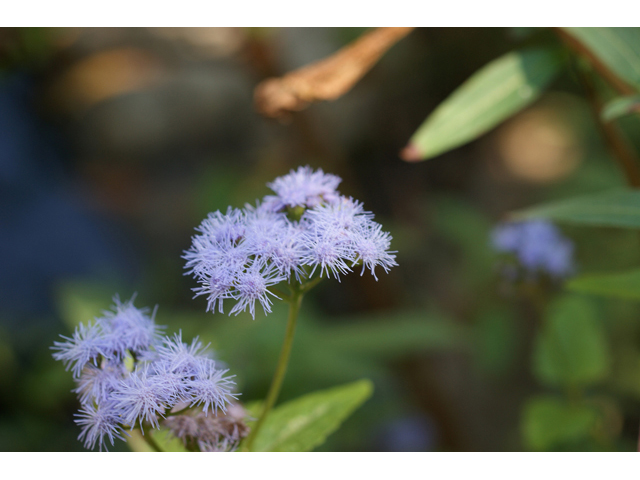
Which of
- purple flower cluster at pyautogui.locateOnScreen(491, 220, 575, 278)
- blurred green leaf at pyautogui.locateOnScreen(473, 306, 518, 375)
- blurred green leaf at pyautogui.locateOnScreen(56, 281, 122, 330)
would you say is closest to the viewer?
purple flower cluster at pyautogui.locateOnScreen(491, 220, 575, 278)

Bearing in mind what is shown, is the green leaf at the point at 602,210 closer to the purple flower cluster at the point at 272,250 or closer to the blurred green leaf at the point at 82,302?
the purple flower cluster at the point at 272,250

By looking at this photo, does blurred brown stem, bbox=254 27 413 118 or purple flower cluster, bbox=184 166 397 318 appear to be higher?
blurred brown stem, bbox=254 27 413 118

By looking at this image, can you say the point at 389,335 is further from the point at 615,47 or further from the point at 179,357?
the point at 179,357

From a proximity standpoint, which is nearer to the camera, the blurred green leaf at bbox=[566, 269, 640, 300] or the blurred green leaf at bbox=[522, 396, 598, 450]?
the blurred green leaf at bbox=[566, 269, 640, 300]

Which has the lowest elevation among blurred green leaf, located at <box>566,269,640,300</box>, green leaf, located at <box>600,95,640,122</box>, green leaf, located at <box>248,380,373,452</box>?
green leaf, located at <box>248,380,373,452</box>

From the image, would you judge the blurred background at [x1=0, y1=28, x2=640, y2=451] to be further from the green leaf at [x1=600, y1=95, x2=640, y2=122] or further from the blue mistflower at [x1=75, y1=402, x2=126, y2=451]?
the blue mistflower at [x1=75, y1=402, x2=126, y2=451]

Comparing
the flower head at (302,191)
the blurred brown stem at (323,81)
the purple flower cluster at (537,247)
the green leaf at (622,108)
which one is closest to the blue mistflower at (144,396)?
the flower head at (302,191)

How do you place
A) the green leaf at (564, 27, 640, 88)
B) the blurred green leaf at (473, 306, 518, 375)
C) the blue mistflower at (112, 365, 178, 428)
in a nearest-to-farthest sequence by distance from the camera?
the blue mistflower at (112, 365, 178, 428) → the green leaf at (564, 27, 640, 88) → the blurred green leaf at (473, 306, 518, 375)

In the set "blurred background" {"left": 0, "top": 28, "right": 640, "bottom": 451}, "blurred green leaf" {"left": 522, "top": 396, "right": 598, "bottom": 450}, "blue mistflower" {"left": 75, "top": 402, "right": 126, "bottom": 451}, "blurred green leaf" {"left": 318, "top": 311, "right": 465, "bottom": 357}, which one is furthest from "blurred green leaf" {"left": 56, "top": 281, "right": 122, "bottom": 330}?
"blurred green leaf" {"left": 522, "top": 396, "right": 598, "bottom": 450}
